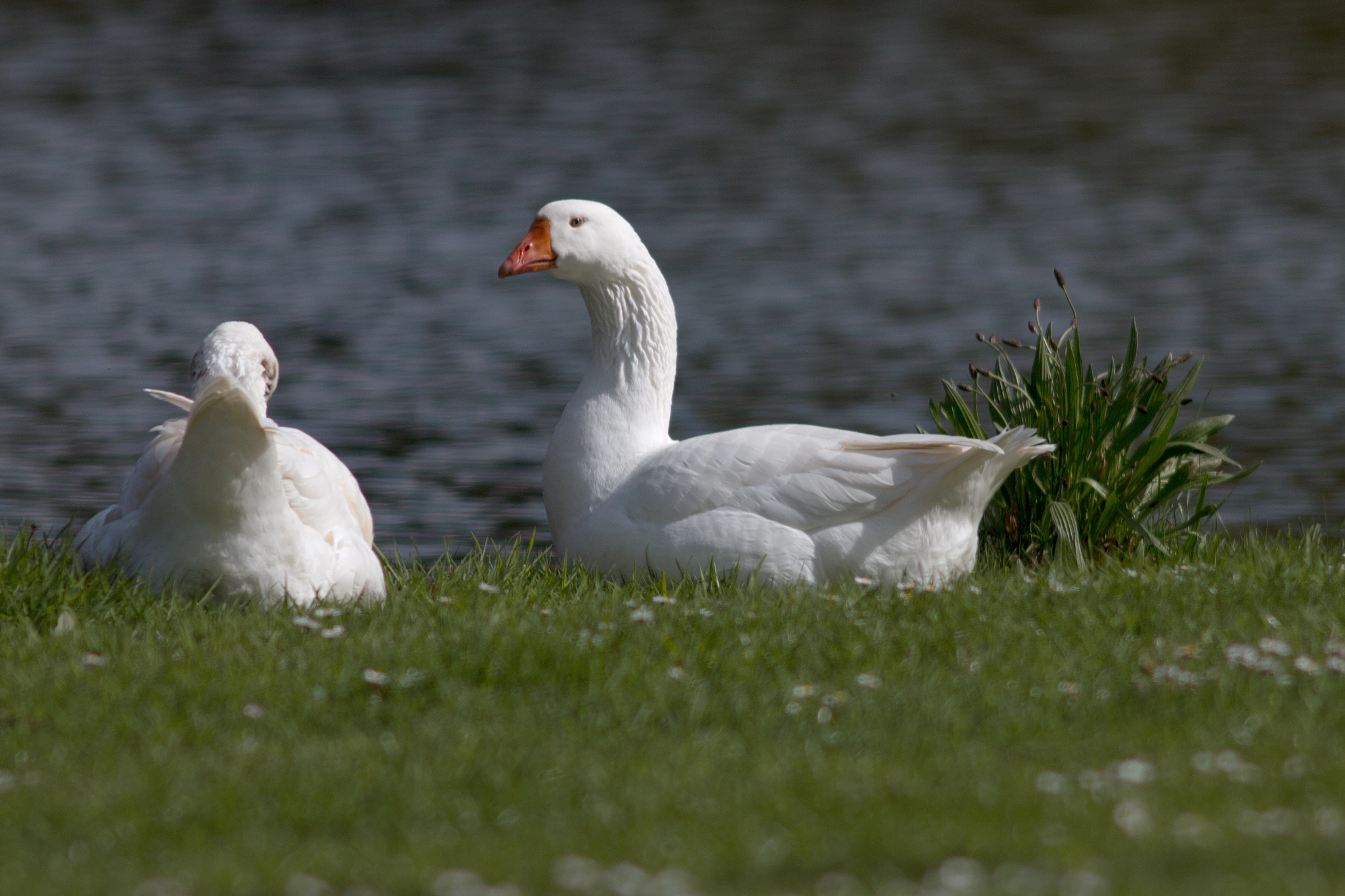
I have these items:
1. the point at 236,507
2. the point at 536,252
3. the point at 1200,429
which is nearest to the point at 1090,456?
the point at 1200,429

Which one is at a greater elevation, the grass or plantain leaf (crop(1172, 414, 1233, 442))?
plantain leaf (crop(1172, 414, 1233, 442))

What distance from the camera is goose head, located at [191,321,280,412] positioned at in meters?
6.27

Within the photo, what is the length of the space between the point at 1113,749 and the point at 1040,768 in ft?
0.80

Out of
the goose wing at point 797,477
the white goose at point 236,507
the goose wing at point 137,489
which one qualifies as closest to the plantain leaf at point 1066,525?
the goose wing at point 797,477

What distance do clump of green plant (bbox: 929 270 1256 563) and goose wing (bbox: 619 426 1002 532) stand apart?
753 millimetres

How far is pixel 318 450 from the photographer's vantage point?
21.7 ft

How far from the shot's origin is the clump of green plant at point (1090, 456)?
276 inches

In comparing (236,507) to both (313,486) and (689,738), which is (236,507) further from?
(689,738)

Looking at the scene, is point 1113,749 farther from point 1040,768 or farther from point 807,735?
point 807,735

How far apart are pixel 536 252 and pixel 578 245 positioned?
7.4 inches

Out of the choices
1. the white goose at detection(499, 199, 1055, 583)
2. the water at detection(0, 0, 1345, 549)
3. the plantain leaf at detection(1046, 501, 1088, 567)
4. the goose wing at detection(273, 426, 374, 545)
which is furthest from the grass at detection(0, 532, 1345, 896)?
the water at detection(0, 0, 1345, 549)

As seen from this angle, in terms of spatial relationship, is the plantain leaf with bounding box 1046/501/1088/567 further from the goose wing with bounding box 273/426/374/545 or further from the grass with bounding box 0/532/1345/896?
the goose wing with bounding box 273/426/374/545

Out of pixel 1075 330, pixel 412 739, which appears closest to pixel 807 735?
pixel 412 739

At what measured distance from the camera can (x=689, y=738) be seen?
4.28 meters
